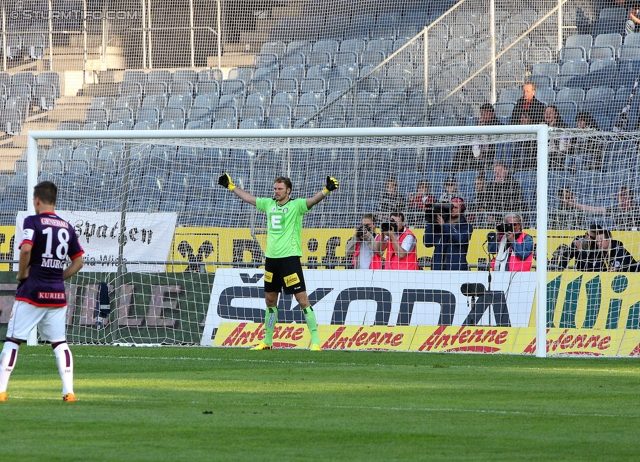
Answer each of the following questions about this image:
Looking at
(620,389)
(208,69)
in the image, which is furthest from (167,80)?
(620,389)

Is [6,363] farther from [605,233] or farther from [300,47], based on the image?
[300,47]

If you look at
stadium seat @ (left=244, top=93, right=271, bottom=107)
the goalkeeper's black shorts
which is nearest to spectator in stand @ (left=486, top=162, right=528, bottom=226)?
the goalkeeper's black shorts

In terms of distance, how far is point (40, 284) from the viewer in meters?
8.67

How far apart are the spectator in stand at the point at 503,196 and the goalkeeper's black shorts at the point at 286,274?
3.65m

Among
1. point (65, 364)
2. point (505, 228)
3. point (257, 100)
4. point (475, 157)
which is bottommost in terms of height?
point (65, 364)

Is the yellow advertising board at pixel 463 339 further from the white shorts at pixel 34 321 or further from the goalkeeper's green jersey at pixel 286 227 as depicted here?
the white shorts at pixel 34 321

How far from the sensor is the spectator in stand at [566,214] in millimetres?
16250

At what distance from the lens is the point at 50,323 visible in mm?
8773

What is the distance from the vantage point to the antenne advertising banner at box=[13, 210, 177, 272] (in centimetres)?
1731

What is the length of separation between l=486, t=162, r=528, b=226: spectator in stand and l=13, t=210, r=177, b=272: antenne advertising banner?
16.1ft

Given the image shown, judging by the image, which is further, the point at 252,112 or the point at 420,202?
the point at 252,112

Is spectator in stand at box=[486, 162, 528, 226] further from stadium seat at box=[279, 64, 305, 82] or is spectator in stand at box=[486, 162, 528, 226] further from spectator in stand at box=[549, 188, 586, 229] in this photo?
stadium seat at box=[279, 64, 305, 82]

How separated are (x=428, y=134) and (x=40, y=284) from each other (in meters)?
7.51

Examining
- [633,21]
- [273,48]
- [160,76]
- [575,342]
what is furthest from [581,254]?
[160,76]
